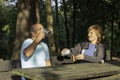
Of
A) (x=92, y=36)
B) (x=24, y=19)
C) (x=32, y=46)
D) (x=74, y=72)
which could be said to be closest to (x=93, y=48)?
(x=92, y=36)

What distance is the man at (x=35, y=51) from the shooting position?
16.3ft

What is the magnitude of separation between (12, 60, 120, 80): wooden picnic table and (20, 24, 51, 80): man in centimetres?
58

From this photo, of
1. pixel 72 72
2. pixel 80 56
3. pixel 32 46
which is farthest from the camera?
pixel 80 56

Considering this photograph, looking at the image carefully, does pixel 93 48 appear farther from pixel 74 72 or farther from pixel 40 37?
pixel 74 72

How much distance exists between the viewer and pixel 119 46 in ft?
87.9

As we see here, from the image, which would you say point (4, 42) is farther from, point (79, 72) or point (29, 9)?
point (79, 72)

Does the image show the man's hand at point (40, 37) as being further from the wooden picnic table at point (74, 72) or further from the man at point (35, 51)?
the wooden picnic table at point (74, 72)

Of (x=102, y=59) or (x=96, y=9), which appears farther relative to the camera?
(x=96, y=9)

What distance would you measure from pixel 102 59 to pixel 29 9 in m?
4.37

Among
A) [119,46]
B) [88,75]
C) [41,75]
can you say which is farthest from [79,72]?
[119,46]

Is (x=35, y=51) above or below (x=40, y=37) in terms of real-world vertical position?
below

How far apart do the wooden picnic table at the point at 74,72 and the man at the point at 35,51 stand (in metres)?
0.58

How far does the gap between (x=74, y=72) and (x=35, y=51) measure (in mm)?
1082

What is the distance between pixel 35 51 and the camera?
5.15 m
